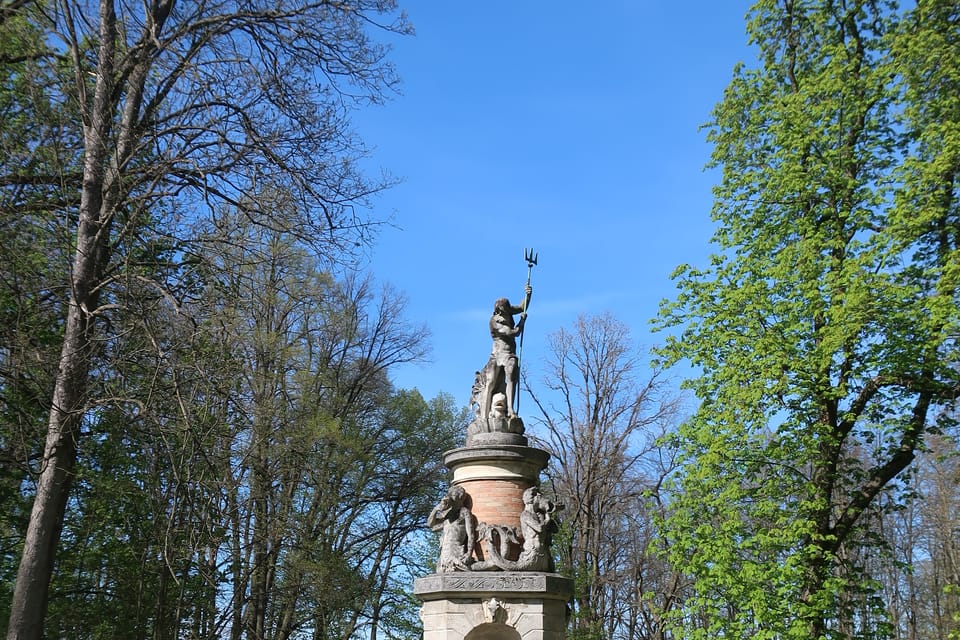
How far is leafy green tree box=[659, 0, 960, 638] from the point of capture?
1273 cm

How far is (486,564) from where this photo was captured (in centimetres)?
1075

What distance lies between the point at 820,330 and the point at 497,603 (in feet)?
20.9

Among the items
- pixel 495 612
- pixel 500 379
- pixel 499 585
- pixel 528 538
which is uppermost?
pixel 500 379

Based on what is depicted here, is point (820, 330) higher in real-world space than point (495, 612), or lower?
higher

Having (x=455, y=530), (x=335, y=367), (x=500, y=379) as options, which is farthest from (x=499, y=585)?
(x=335, y=367)

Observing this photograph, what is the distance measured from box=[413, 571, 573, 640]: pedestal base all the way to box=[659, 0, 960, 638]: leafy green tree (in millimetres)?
3608

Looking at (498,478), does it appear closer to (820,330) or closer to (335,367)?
(820,330)

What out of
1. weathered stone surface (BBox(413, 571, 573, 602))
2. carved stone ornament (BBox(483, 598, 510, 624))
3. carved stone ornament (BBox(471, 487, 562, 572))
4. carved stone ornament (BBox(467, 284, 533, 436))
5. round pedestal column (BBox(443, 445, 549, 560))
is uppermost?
carved stone ornament (BBox(467, 284, 533, 436))

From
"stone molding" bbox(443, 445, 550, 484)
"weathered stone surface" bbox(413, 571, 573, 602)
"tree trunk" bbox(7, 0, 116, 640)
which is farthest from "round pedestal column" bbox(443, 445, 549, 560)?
"tree trunk" bbox(7, 0, 116, 640)

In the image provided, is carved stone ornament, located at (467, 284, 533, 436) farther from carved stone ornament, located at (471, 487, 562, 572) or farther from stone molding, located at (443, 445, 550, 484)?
carved stone ornament, located at (471, 487, 562, 572)

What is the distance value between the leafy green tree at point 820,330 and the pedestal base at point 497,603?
361cm

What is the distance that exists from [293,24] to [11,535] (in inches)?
396

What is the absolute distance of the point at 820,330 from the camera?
42.4 feet

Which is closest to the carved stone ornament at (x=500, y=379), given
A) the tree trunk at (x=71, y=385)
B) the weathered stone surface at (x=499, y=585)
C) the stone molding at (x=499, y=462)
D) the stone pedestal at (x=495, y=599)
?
the stone molding at (x=499, y=462)
